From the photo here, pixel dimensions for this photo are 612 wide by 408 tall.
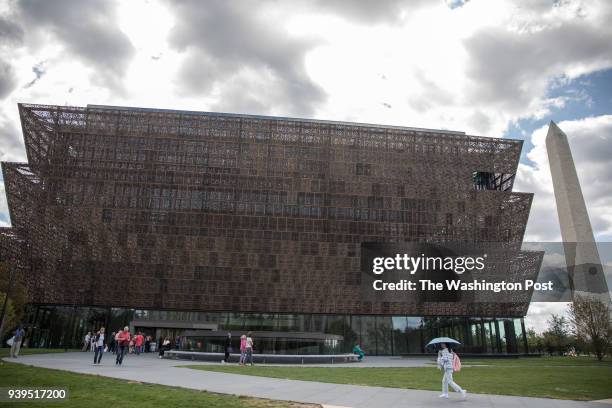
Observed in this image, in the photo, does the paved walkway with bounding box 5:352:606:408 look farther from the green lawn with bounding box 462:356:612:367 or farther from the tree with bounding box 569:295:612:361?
the tree with bounding box 569:295:612:361

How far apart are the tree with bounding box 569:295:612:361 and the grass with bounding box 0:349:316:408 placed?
38.6 m

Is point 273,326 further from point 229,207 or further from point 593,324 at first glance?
point 593,324

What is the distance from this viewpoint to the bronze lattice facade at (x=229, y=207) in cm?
5753

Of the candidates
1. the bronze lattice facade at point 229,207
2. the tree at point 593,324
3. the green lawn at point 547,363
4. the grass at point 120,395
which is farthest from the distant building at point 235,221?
the grass at point 120,395

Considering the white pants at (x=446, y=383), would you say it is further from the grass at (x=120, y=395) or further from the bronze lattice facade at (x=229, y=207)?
the bronze lattice facade at (x=229, y=207)

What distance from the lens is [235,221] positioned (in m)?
60.2

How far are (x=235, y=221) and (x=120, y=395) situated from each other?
46986 mm

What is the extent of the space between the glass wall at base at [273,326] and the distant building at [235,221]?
0.58 ft

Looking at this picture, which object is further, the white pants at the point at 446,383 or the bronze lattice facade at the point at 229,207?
the bronze lattice facade at the point at 229,207

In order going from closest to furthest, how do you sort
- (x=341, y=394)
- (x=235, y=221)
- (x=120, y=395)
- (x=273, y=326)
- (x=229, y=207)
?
(x=120, y=395) → (x=341, y=394) → (x=273, y=326) → (x=235, y=221) → (x=229, y=207)

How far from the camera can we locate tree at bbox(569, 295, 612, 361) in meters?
41.3

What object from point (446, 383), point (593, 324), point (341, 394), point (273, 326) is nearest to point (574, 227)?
point (593, 324)

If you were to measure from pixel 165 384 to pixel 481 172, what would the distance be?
60.1 meters

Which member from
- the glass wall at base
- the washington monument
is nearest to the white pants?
the glass wall at base
